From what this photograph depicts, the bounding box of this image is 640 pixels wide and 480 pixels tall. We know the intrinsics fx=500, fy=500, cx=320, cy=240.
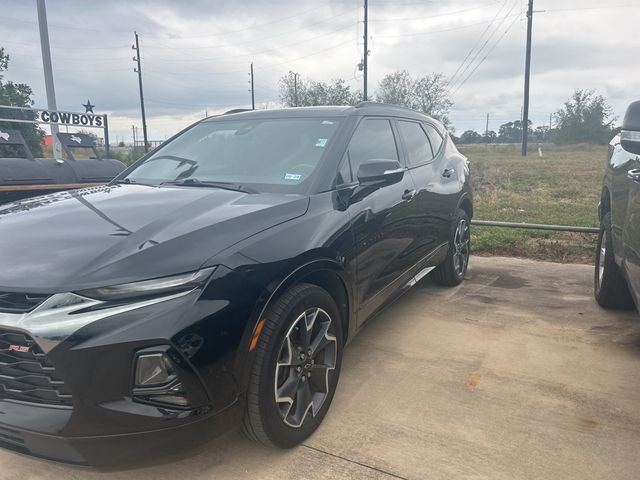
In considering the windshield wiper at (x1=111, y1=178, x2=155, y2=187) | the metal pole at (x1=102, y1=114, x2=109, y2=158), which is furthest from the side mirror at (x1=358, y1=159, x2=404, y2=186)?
the metal pole at (x1=102, y1=114, x2=109, y2=158)

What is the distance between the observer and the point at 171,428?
6.36 ft

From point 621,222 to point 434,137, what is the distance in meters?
2.02

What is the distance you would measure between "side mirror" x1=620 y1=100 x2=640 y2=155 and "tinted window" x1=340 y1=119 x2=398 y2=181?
152 cm

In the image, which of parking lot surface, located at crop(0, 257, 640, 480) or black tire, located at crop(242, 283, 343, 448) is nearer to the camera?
black tire, located at crop(242, 283, 343, 448)

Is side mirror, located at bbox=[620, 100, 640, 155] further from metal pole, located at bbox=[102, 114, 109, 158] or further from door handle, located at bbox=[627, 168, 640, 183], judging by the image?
metal pole, located at bbox=[102, 114, 109, 158]

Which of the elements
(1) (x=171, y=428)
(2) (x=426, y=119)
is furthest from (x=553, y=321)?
(1) (x=171, y=428)

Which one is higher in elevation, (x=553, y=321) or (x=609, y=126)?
(x=609, y=126)

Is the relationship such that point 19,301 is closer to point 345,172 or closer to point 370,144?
point 345,172

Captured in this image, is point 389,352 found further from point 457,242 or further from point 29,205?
point 29,205

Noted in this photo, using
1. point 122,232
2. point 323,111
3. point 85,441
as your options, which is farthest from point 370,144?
point 85,441

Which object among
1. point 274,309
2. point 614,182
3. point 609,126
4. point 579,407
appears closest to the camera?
point 274,309

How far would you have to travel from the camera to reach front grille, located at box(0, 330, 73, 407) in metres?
1.85

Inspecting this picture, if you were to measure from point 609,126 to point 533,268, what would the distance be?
57.6 meters

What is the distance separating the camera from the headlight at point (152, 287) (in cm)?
189
